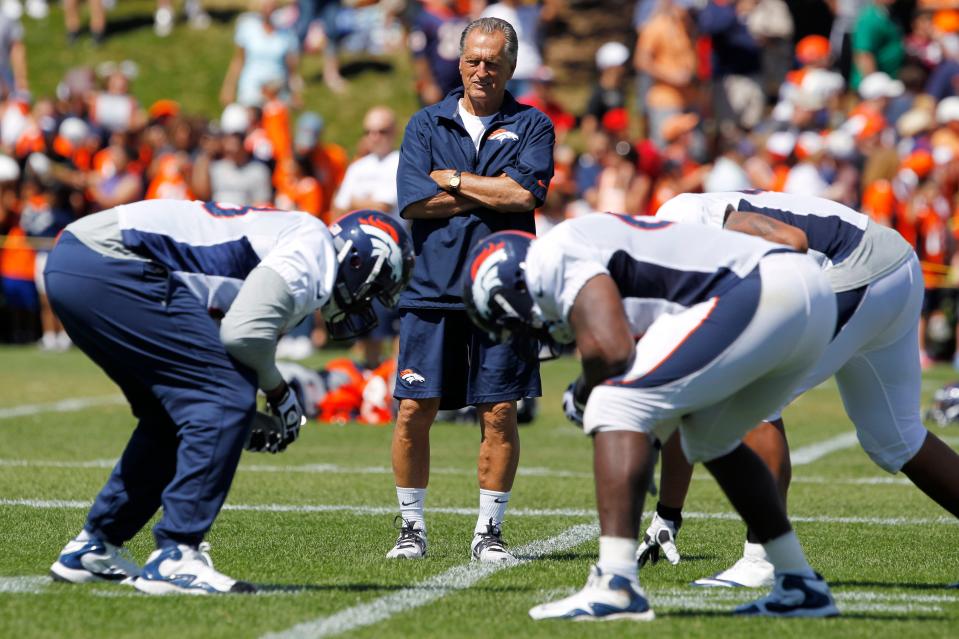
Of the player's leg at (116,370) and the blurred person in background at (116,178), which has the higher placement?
the player's leg at (116,370)

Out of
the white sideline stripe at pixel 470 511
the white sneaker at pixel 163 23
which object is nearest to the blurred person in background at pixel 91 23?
the white sneaker at pixel 163 23

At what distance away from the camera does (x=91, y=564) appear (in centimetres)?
598

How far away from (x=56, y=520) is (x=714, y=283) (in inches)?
151

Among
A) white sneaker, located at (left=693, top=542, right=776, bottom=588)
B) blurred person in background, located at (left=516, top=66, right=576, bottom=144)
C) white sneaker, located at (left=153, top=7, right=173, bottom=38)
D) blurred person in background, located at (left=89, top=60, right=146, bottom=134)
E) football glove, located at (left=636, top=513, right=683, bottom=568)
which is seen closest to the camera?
white sneaker, located at (left=693, top=542, right=776, bottom=588)

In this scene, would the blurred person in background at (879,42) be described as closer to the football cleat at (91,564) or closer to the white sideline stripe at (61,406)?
the white sideline stripe at (61,406)

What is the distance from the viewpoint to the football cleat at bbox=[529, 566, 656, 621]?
17.1ft

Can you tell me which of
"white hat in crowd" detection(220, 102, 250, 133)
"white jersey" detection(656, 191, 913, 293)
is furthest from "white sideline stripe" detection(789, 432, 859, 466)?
"white hat in crowd" detection(220, 102, 250, 133)

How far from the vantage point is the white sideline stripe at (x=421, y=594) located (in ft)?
16.9

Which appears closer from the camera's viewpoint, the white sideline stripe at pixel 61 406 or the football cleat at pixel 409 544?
the football cleat at pixel 409 544

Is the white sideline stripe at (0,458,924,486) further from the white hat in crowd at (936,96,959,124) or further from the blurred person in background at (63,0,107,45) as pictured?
the blurred person in background at (63,0,107,45)

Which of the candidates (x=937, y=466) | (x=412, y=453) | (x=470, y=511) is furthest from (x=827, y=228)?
(x=470, y=511)

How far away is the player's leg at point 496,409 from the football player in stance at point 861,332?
3.71 ft

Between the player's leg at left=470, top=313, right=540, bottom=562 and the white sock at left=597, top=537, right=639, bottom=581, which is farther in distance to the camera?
the player's leg at left=470, top=313, right=540, bottom=562

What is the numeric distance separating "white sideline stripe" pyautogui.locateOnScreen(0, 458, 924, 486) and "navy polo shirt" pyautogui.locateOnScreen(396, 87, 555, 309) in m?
2.87
